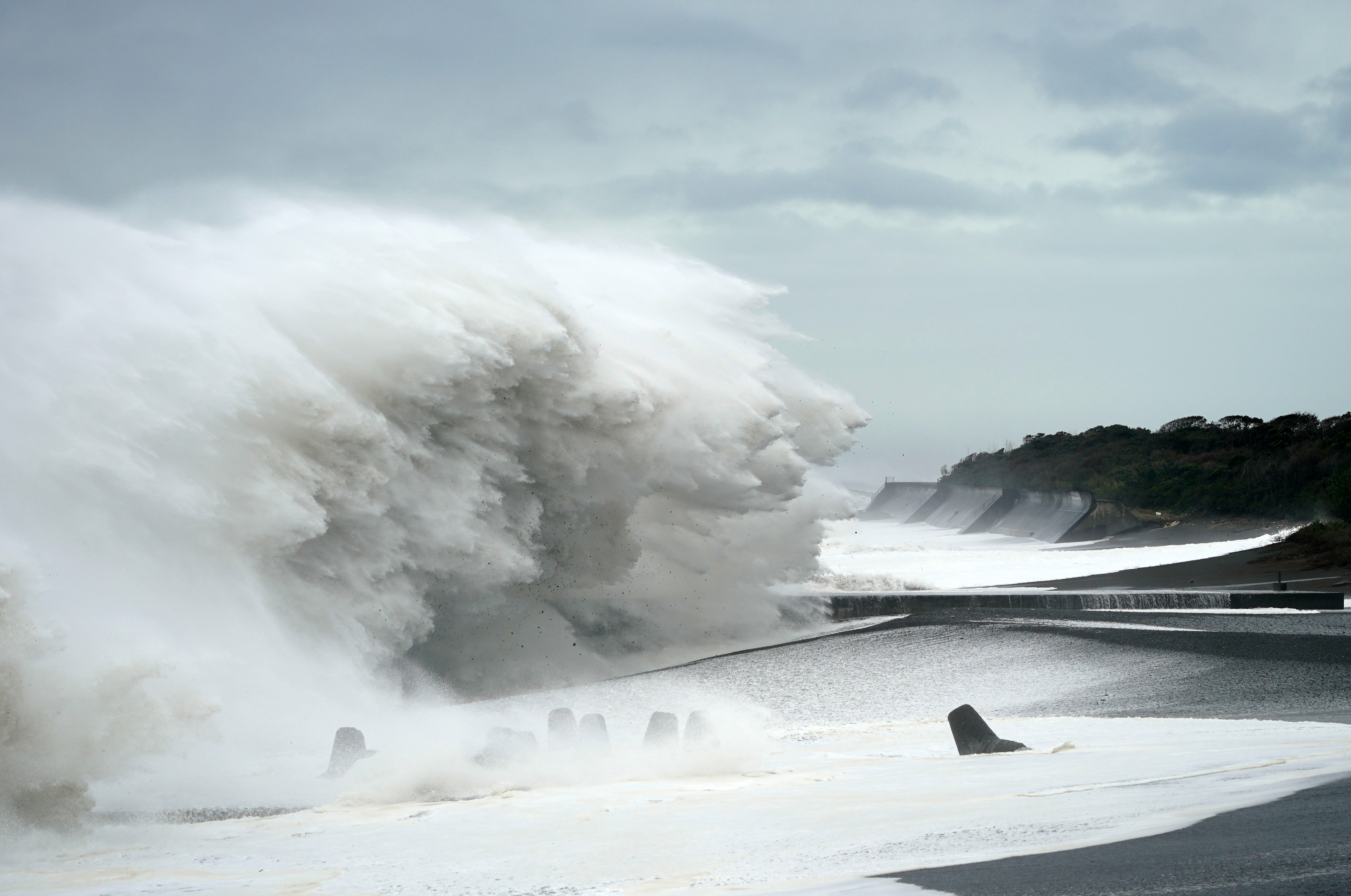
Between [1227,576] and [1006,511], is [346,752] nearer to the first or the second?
[1227,576]

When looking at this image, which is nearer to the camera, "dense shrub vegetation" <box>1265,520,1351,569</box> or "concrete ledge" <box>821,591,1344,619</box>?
"concrete ledge" <box>821,591,1344,619</box>

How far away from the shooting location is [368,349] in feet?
48.2

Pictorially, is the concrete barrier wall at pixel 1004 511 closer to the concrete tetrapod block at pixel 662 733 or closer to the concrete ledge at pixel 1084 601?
the concrete ledge at pixel 1084 601

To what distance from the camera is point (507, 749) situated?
795cm

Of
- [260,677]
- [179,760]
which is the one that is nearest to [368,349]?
[260,677]

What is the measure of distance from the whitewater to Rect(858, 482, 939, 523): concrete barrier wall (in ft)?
211

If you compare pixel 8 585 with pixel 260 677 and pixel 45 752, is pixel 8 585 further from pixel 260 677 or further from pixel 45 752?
pixel 260 677

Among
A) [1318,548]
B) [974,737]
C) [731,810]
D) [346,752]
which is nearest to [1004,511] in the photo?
[1318,548]

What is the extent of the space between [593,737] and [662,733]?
1.56 feet

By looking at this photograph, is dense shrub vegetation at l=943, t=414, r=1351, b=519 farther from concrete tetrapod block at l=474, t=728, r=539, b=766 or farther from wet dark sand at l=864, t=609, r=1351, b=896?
concrete tetrapod block at l=474, t=728, r=539, b=766

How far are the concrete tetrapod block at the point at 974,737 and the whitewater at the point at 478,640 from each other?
1.06 feet

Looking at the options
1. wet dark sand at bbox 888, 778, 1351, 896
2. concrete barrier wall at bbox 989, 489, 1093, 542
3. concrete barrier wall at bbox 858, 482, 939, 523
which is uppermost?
concrete barrier wall at bbox 858, 482, 939, 523

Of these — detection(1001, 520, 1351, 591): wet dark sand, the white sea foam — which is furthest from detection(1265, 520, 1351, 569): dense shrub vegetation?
the white sea foam

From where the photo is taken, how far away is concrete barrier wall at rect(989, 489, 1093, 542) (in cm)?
5884
